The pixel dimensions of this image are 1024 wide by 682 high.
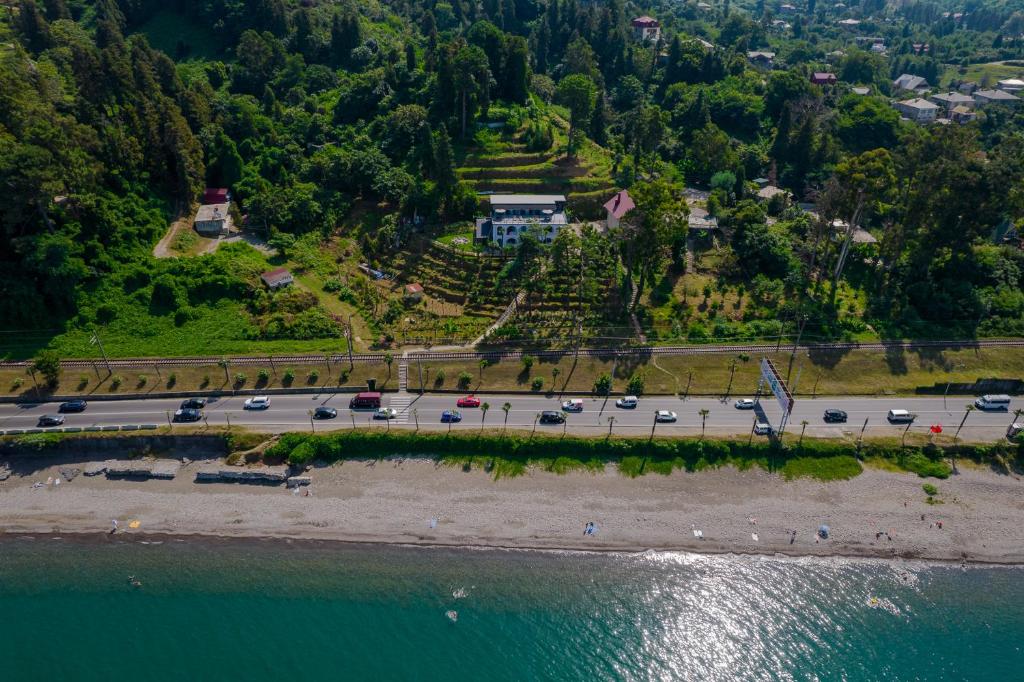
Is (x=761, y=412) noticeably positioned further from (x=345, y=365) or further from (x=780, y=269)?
(x=345, y=365)

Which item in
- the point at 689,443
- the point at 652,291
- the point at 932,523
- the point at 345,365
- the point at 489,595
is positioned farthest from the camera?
the point at 652,291

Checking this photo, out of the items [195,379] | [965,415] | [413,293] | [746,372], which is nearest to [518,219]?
[413,293]

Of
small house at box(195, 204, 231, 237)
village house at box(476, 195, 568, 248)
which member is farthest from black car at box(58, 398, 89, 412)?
village house at box(476, 195, 568, 248)

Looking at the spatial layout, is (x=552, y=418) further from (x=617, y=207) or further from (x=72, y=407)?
(x=72, y=407)

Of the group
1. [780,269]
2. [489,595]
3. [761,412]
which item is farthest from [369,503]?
[780,269]

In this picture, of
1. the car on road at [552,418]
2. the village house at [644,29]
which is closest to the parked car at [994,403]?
the car on road at [552,418]

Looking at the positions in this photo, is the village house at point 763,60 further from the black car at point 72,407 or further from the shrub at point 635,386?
the black car at point 72,407
